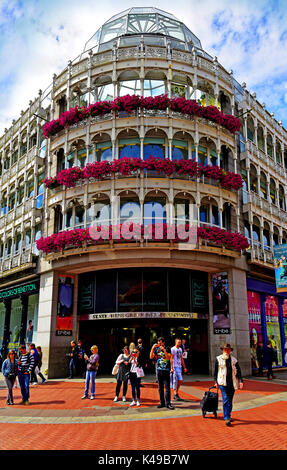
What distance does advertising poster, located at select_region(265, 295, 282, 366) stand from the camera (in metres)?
25.7

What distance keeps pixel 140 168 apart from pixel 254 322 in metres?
11.7

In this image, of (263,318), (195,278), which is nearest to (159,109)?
(195,278)

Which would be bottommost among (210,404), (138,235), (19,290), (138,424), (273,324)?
(138,424)

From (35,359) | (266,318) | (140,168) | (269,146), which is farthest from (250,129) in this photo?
(35,359)

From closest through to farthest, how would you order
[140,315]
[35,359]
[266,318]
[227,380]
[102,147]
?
[227,380]
[35,359]
[140,315]
[102,147]
[266,318]

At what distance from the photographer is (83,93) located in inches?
967

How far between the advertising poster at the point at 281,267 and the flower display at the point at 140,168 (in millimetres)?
5046

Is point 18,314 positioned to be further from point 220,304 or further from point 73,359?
point 220,304

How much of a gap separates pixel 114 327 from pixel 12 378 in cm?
908

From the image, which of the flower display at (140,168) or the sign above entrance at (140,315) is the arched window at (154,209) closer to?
the flower display at (140,168)

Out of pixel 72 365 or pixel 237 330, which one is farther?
pixel 237 330

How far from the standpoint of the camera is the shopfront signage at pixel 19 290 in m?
24.2

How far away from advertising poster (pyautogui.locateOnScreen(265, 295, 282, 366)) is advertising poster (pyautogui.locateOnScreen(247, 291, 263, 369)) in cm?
131

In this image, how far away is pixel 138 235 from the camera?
1902 cm
